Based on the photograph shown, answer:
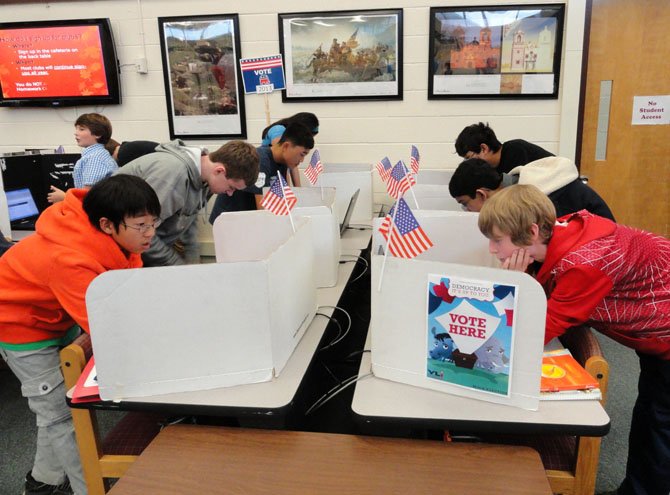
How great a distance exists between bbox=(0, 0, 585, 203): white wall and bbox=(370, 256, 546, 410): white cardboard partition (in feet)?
9.52

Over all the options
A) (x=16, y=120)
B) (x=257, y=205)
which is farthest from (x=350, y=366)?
(x=16, y=120)

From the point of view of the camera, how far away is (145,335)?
120 centimetres

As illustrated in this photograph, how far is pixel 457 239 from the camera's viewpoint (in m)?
1.81

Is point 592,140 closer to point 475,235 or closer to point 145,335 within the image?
point 475,235

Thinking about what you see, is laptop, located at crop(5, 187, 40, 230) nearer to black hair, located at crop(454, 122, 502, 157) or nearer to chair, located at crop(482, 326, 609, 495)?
black hair, located at crop(454, 122, 502, 157)

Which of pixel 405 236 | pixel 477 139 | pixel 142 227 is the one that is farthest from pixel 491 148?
pixel 142 227

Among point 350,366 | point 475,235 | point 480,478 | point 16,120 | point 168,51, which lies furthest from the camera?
point 16,120

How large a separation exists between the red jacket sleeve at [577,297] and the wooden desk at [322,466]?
34cm

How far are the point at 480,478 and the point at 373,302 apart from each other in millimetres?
437

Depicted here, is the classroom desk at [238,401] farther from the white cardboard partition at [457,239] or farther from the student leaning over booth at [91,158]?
the student leaning over booth at [91,158]

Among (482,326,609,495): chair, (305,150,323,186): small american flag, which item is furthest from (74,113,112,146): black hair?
(482,326,609,495): chair

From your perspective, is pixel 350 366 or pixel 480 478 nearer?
pixel 480 478

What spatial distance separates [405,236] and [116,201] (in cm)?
82

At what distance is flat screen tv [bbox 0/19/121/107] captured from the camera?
4.01 metres
